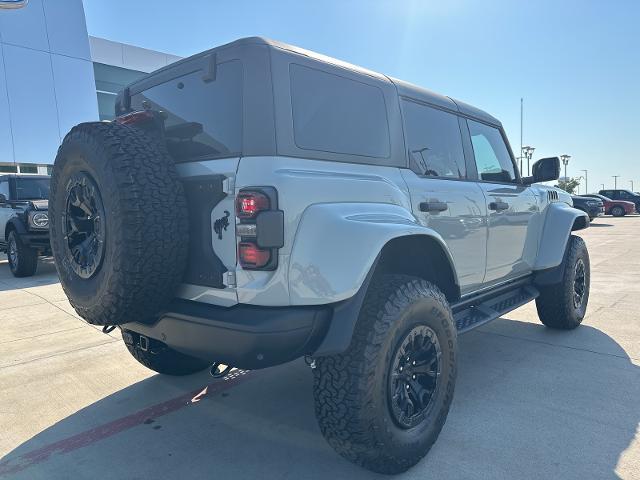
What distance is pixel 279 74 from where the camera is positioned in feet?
6.88

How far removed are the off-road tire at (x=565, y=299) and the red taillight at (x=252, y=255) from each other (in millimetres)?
3433

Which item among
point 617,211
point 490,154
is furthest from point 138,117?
point 617,211

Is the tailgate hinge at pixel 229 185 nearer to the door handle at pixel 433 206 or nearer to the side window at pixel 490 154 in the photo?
the door handle at pixel 433 206

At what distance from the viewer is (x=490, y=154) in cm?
386

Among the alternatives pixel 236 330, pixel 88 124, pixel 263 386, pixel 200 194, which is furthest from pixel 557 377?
pixel 88 124

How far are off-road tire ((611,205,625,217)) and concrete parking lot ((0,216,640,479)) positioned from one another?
27729 mm

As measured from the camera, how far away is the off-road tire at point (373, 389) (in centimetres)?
204

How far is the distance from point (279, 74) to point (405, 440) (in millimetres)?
1811

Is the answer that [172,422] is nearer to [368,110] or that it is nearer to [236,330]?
[236,330]

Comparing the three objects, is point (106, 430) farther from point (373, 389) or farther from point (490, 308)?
point (490, 308)

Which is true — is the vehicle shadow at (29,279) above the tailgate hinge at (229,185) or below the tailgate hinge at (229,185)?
below

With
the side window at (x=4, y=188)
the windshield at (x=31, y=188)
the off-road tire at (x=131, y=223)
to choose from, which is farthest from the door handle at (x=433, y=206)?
the side window at (x=4, y=188)

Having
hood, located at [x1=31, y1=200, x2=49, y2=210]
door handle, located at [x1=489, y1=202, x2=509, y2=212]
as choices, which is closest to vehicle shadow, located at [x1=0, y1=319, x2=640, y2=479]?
door handle, located at [x1=489, y1=202, x2=509, y2=212]

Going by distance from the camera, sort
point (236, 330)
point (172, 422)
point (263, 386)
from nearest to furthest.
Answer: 1. point (236, 330)
2. point (172, 422)
3. point (263, 386)
